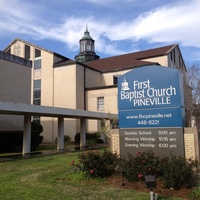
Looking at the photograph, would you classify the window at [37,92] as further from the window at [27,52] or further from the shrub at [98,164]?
the shrub at [98,164]

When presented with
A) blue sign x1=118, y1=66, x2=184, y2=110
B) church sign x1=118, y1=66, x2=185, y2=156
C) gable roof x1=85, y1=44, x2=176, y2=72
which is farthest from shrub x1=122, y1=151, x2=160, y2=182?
gable roof x1=85, y1=44, x2=176, y2=72

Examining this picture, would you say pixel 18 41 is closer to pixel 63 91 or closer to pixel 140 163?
pixel 63 91

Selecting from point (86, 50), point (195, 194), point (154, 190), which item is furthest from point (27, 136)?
point (86, 50)

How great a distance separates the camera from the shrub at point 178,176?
662cm

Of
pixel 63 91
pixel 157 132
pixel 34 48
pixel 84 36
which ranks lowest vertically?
pixel 157 132

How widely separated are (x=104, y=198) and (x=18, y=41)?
36507mm

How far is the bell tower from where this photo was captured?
5825 cm

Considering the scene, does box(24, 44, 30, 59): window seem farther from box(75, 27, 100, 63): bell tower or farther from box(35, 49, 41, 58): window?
box(75, 27, 100, 63): bell tower

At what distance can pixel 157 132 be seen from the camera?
837 centimetres

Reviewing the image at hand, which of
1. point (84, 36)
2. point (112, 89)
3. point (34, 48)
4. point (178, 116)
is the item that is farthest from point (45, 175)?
point (84, 36)

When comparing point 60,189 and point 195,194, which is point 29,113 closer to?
point 60,189

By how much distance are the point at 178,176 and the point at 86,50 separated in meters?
55.3

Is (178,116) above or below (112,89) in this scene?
below

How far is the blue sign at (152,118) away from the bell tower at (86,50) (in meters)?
49.9
